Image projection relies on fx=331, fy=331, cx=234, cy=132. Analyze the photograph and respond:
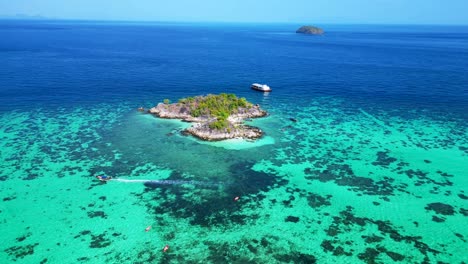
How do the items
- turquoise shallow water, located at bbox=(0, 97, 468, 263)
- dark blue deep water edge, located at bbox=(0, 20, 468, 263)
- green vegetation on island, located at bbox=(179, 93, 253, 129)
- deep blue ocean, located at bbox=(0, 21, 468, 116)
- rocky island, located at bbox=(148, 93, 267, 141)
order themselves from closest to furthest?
turquoise shallow water, located at bbox=(0, 97, 468, 263), dark blue deep water edge, located at bbox=(0, 20, 468, 263), rocky island, located at bbox=(148, 93, 267, 141), green vegetation on island, located at bbox=(179, 93, 253, 129), deep blue ocean, located at bbox=(0, 21, 468, 116)

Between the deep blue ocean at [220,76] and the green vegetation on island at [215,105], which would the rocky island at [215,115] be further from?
the deep blue ocean at [220,76]

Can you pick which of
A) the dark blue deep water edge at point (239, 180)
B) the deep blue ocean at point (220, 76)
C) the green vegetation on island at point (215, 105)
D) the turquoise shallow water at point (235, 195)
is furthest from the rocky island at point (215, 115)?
the deep blue ocean at point (220, 76)

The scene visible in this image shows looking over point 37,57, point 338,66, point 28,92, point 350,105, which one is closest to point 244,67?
point 338,66

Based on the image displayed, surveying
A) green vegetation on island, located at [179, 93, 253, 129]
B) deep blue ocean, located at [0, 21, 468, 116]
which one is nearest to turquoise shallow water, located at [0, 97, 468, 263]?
green vegetation on island, located at [179, 93, 253, 129]

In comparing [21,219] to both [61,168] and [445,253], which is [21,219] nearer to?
[61,168]

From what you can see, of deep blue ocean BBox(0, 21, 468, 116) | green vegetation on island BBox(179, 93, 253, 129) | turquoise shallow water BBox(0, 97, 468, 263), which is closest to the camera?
turquoise shallow water BBox(0, 97, 468, 263)

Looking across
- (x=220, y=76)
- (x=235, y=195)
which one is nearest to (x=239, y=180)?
(x=235, y=195)

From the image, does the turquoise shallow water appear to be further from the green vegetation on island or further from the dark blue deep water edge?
the green vegetation on island
